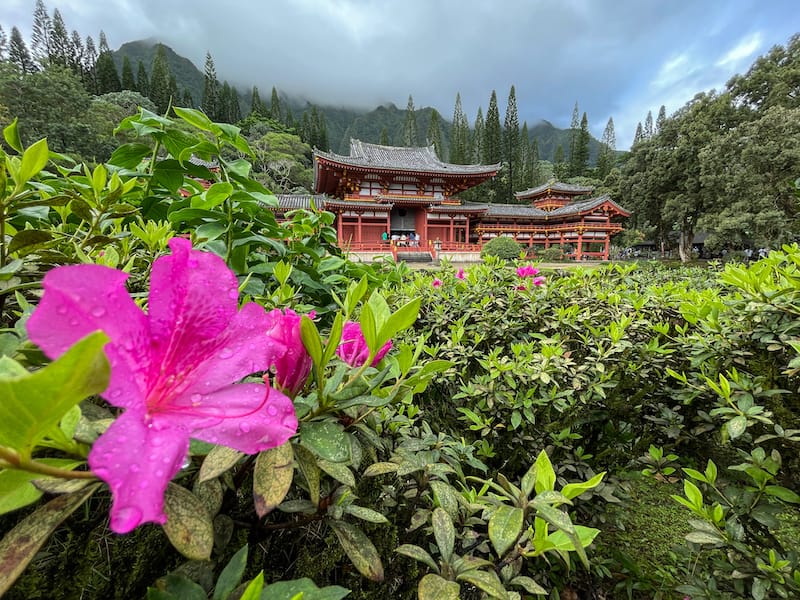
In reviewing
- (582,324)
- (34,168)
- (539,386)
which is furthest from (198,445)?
(582,324)

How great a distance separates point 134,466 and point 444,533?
1.20ft

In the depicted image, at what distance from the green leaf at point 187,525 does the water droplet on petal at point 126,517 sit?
8 centimetres

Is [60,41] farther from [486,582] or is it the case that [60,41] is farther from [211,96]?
[486,582]

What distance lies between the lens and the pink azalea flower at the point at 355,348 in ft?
1.41

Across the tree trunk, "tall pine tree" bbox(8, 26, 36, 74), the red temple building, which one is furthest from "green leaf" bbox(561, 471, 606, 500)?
"tall pine tree" bbox(8, 26, 36, 74)

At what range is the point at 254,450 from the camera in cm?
24

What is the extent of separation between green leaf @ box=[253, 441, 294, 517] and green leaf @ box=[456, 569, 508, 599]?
0.79 ft

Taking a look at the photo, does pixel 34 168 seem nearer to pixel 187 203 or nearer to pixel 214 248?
pixel 214 248

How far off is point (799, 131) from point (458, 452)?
56.8 feet

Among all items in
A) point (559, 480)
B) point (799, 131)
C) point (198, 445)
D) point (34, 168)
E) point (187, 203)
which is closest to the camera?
point (198, 445)

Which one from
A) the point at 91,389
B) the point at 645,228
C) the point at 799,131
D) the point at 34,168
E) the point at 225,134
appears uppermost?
the point at 799,131

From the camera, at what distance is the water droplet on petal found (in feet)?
0.58

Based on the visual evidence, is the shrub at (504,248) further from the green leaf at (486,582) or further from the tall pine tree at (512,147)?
the tall pine tree at (512,147)

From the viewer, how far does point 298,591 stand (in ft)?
0.94
